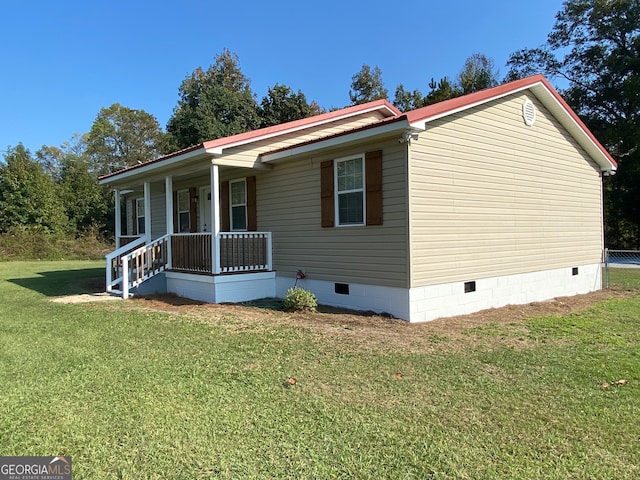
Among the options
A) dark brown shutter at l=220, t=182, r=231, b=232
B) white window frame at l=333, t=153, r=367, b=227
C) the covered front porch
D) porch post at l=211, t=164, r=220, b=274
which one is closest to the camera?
white window frame at l=333, t=153, r=367, b=227

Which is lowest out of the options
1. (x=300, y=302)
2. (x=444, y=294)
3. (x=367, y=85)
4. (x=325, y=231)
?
(x=300, y=302)

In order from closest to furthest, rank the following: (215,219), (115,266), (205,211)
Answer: (215,219), (115,266), (205,211)

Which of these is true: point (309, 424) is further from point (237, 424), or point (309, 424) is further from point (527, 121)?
point (527, 121)

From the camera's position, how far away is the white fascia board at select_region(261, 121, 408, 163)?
6766mm

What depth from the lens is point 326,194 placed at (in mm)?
8312

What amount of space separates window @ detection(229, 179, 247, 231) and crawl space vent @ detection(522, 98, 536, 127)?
6.28m

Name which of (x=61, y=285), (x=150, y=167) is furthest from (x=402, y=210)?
(x=61, y=285)

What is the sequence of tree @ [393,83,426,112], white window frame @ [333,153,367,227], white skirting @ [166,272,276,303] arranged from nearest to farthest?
1. white window frame @ [333,153,367,227]
2. white skirting @ [166,272,276,303]
3. tree @ [393,83,426,112]

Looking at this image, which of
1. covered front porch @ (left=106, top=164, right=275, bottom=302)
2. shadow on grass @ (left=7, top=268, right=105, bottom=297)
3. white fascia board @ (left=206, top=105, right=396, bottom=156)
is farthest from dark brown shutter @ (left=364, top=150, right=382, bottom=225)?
shadow on grass @ (left=7, top=268, right=105, bottom=297)

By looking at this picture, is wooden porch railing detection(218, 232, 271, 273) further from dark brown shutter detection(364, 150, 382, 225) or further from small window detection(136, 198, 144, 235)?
small window detection(136, 198, 144, 235)

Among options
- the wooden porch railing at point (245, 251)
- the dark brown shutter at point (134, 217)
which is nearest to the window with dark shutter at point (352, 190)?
the wooden porch railing at point (245, 251)

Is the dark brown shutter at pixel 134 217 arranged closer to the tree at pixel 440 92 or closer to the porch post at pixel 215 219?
the porch post at pixel 215 219

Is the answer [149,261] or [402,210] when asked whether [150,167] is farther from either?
[402,210]

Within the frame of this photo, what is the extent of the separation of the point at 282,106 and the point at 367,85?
948 cm
